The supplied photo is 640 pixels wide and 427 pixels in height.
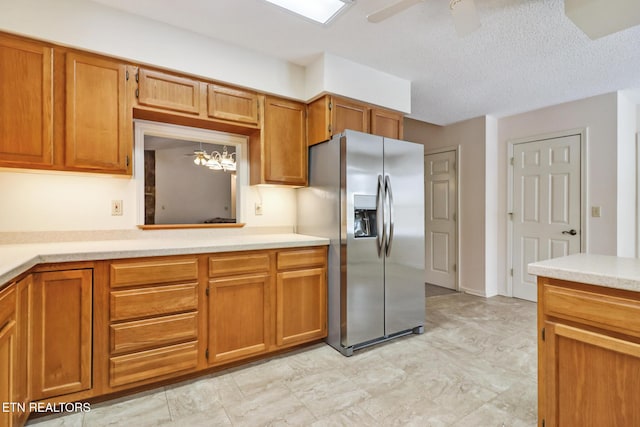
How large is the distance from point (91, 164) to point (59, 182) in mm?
339

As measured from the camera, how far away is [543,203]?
12.6ft

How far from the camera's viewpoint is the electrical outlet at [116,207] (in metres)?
2.35

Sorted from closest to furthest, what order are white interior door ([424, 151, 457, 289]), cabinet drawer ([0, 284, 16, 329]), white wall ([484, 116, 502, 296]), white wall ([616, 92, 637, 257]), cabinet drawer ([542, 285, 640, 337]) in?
1. cabinet drawer ([542, 285, 640, 337])
2. cabinet drawer ([0, 284, 16, 329])
3. white wall ([616, 92, 637, 257])
4. white wall ([484, 116, 502, 296])
5. white interior door ([424, 151, 457, 289])

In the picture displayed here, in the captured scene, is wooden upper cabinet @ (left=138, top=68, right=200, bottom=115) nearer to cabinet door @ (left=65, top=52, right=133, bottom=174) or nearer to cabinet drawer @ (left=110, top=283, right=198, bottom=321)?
cabinet door @ (left=65, top=52, right=133, bottom=174)

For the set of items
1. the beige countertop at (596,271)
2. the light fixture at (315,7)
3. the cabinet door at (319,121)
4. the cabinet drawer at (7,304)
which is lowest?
the cabinet drawer at (7,304)

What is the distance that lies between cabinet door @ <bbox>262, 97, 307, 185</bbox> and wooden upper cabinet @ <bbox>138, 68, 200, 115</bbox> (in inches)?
23.6

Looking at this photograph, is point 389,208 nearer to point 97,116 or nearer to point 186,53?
point 186,53

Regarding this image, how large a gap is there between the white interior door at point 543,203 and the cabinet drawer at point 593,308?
9.68 feet

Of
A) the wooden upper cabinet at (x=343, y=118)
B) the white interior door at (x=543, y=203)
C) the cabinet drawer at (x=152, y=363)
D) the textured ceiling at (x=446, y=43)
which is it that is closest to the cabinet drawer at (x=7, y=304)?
the cabinet drawer at (x=152, y=363)

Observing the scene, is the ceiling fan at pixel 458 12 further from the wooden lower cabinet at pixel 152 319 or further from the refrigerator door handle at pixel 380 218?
the wooden lower cabinet at pixel 152 319

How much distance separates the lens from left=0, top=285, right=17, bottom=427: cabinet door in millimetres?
1267

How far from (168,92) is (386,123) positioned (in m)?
1.94

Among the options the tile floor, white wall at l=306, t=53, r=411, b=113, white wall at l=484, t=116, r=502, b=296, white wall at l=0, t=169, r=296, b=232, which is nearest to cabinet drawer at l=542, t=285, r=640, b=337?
the tile floor

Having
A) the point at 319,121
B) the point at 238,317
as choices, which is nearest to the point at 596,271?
the point at 238,317
